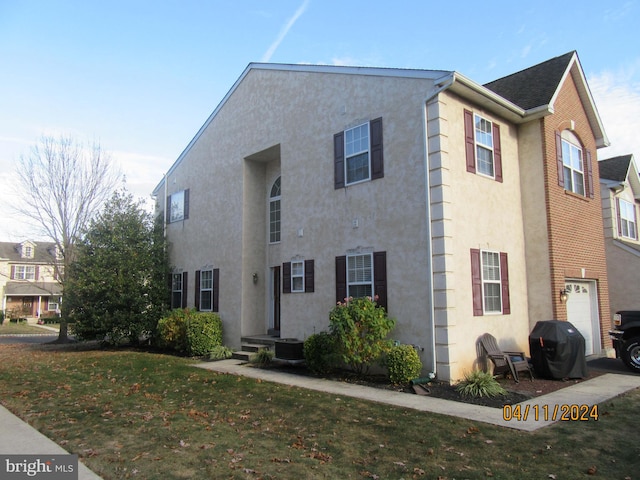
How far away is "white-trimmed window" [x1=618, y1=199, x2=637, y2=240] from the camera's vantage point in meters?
18.1

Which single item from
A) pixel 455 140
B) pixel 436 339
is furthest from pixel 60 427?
pixel 455 140

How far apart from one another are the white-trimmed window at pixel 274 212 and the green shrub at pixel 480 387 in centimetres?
840

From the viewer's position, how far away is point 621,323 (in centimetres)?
1162

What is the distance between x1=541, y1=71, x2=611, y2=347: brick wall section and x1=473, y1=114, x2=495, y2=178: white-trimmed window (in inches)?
70.7

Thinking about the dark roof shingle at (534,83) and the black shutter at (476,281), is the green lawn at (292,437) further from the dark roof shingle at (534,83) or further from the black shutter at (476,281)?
the dark roof shingle at (534,83)

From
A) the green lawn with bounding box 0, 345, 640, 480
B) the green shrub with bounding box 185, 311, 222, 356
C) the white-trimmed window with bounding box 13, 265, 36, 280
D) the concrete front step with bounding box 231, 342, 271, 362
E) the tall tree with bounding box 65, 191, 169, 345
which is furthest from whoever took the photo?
the white-trimmed window with bounding box 13, 265, 36, 280

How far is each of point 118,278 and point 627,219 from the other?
2015cm

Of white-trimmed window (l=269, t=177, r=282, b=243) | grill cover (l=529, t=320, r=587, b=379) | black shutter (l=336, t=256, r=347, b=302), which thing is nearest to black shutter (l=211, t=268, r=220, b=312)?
white-trimmed window (l=269, t=177, r=282, b=243)

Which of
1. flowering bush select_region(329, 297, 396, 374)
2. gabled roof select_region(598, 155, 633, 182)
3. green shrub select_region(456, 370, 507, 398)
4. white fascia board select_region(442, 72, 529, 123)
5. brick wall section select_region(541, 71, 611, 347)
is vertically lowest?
green shrub select_region(456, 370, 507, 398)

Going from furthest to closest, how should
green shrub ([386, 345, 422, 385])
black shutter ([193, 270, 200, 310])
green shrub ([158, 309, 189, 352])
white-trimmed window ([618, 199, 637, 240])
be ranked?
white-trimmed window ([618, 199, 637, 240]), black shutter ([193, 270, 200, 310]), green shrub ([158, 309, 189, 352]), green shrub ([386, 345, 422, 385])

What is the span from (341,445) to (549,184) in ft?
30.7

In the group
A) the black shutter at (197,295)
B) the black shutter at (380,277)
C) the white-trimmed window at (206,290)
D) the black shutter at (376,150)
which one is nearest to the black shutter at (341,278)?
the black shutter at (380,277)

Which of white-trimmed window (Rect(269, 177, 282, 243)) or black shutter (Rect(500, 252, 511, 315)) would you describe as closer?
black shutter (Rect(500, 252, 511, 315))

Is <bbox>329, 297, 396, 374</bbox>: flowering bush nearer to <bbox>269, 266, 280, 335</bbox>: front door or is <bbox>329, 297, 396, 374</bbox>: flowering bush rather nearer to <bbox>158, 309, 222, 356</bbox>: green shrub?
<bbox>269, 266, 280, 335</bbox>: front door
